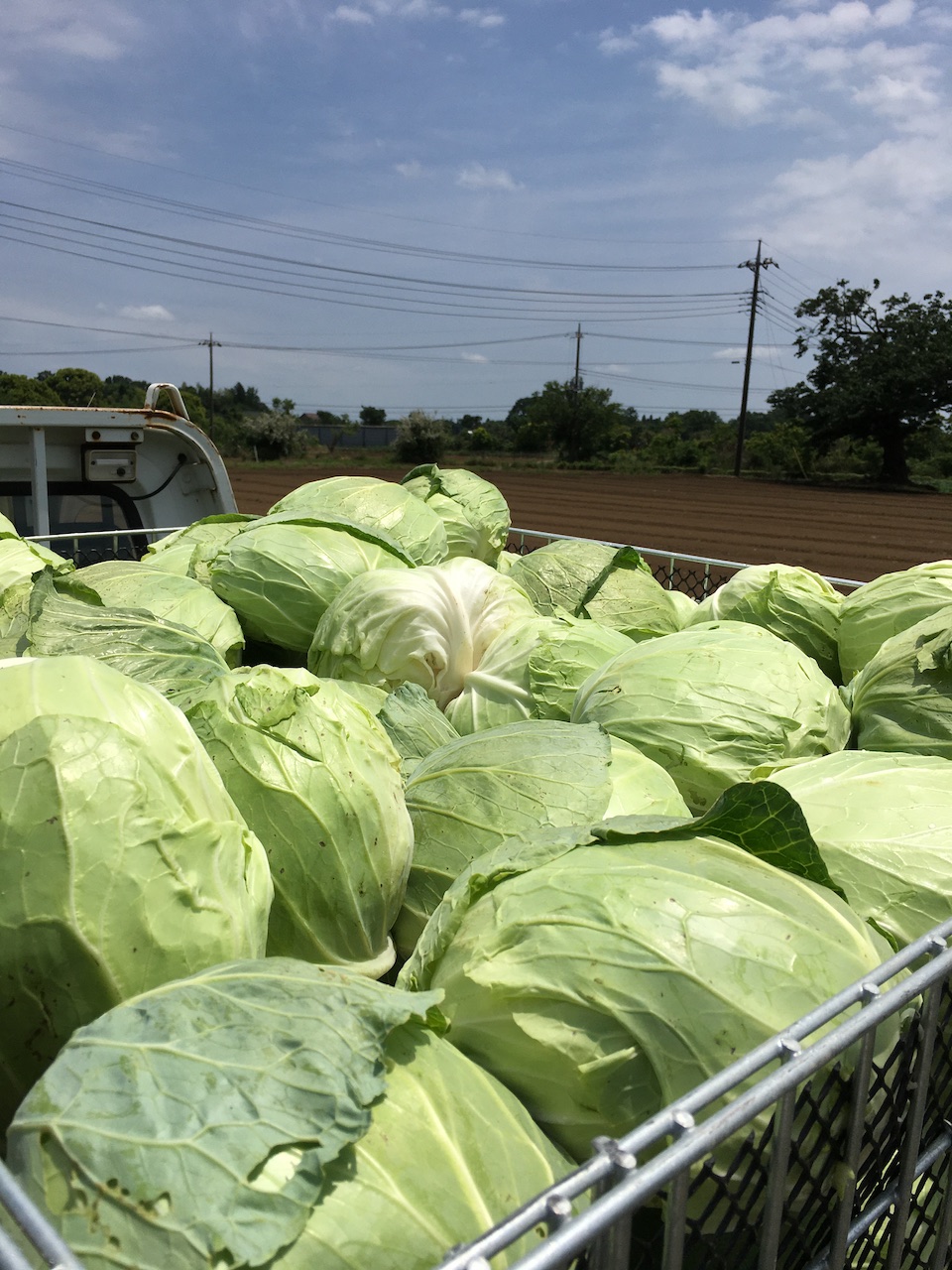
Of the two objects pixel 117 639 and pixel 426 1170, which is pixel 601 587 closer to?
pixel 117 639

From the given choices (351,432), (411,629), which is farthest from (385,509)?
(351,432)

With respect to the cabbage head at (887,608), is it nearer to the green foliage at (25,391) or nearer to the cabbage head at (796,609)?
the cabbage head at (796,609)

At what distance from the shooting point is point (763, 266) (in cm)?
4444

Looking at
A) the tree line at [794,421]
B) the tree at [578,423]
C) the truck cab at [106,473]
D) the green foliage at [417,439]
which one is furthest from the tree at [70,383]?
the truck cab at [106,473]

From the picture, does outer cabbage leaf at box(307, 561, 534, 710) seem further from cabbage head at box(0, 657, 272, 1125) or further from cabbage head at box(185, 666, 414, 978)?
cabbage head at box(0, 657, 272, 1125)

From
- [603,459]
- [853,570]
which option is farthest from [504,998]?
[603,459]

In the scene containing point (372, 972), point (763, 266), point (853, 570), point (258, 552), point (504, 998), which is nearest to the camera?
point (504, 998)

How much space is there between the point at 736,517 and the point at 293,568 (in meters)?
22.6

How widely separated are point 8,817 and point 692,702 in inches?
54.8

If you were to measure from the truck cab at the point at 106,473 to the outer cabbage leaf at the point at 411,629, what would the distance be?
194 cm

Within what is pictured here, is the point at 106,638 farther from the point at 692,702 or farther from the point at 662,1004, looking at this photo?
the point at 662,1004

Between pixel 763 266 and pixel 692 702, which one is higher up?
pixel 763 266

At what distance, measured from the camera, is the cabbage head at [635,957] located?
1.08 meters

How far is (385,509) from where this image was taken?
339 centimetres
